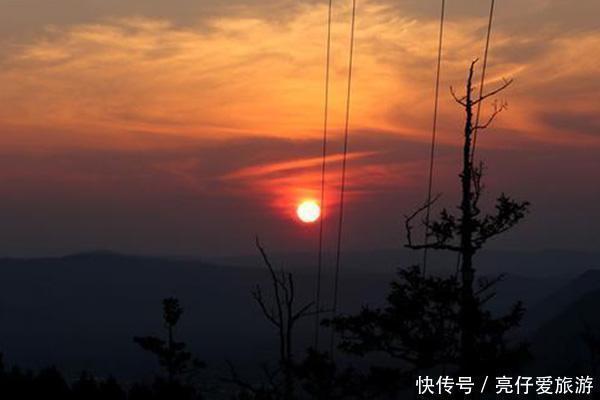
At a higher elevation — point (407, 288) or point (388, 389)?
point (407, 288)

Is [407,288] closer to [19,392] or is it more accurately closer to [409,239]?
[409,239]

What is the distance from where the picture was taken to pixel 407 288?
30.8 m

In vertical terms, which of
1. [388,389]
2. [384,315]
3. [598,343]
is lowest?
[388,389]

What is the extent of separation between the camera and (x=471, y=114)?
27797mm

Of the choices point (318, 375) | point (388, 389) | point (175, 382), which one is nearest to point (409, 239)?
point (388, 389)

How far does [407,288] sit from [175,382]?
40.1 m

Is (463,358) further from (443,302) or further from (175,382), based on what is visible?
(175,382)

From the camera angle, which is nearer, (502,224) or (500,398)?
(502,224)

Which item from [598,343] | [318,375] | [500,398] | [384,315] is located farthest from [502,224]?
[500,398]

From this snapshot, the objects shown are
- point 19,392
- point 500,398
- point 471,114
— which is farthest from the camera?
point 500,398

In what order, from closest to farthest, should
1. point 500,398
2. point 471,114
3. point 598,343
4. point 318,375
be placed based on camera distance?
point 471,114, point 318,375, point 598,343, point 500,398

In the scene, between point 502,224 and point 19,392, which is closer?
point 502,224

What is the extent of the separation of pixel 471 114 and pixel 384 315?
7.21m

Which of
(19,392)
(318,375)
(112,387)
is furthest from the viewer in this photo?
(112,387)
